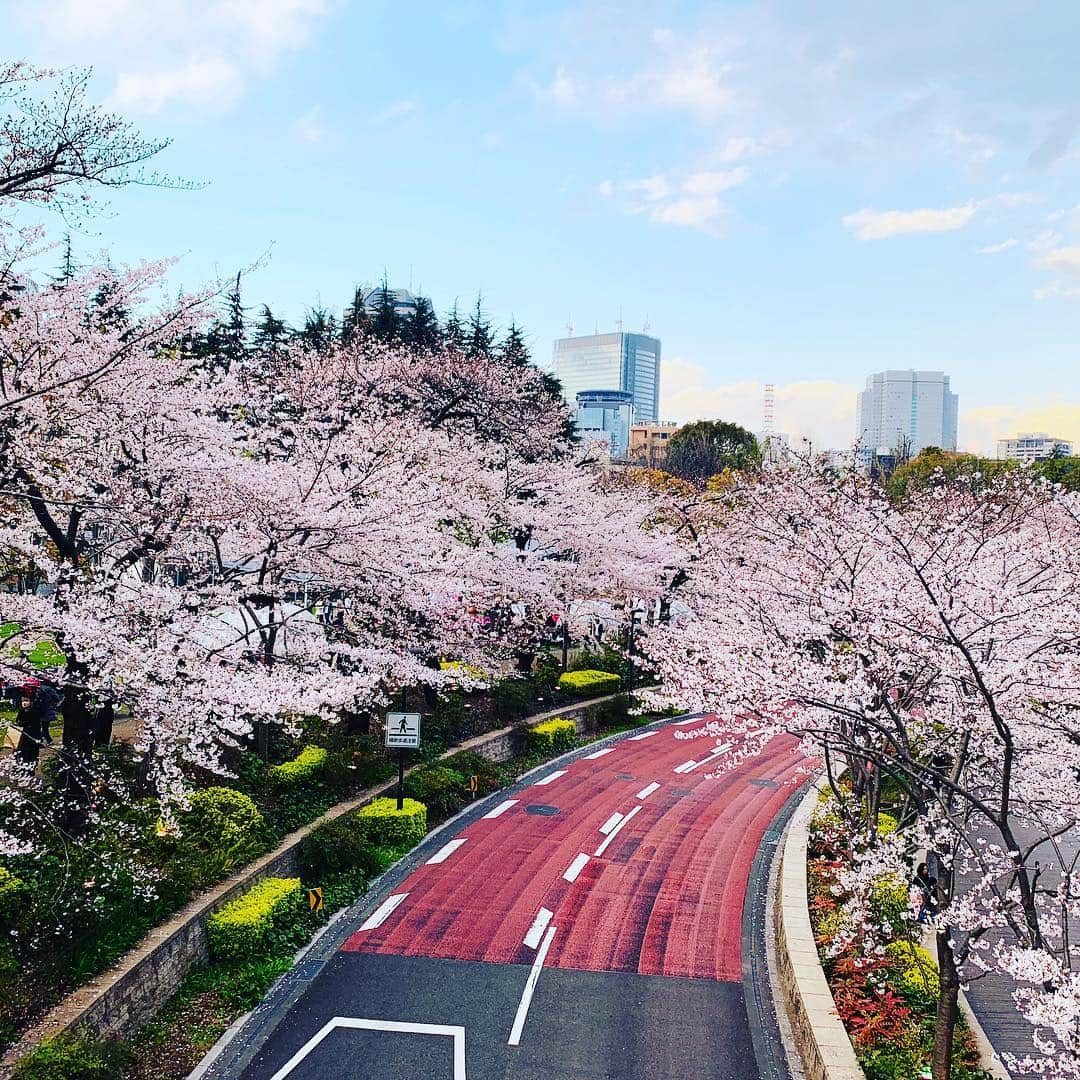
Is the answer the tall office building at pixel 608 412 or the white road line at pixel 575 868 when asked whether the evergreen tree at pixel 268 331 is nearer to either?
the white road line at pixel 575 868

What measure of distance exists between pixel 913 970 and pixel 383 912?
7.96 meters

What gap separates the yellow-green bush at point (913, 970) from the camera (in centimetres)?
1045

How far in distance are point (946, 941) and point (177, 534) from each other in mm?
12017

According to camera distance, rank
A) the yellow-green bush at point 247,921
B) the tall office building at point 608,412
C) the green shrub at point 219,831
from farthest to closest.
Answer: the tall office building at point 608,412, the green shrub at point 219,831, the yellow-green bush at point 247,921

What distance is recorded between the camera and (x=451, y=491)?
19.9 metres

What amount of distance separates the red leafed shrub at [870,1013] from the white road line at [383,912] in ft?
22.5

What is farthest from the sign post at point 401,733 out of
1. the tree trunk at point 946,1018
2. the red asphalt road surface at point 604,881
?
the tree trunk at point 946,1018

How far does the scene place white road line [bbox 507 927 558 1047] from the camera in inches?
395

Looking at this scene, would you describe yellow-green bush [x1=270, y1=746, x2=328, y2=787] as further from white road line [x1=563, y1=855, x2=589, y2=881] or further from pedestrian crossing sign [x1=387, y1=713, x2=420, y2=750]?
white road line [x1=563, y1=855, x2=589, y2=881]

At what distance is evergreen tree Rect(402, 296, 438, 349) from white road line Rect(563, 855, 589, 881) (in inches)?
1006

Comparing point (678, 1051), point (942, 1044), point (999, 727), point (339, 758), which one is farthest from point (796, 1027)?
point (339, 758)

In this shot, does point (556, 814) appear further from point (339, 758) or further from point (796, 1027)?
point (796, 1027)

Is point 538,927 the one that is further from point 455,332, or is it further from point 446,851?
point 455,332

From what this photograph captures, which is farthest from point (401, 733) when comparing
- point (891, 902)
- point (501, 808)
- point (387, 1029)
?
point (891, 902)
